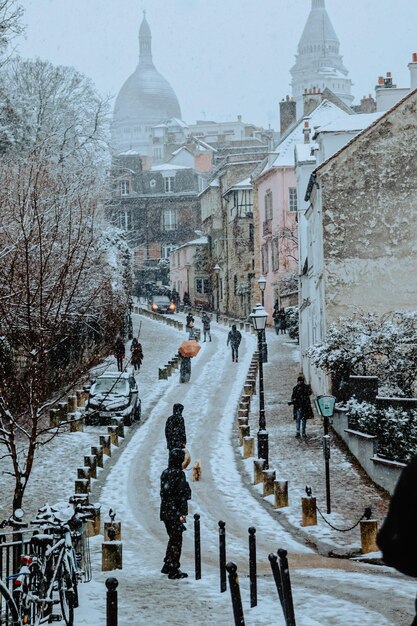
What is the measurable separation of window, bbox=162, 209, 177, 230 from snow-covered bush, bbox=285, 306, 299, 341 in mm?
49522

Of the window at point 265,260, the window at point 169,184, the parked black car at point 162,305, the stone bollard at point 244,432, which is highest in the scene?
the window at point 169,184

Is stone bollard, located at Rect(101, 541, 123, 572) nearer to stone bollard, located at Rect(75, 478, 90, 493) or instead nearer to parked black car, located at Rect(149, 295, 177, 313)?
stone bollard, located at Rect(75, 478, 90, 493)

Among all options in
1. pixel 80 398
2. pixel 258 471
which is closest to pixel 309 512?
pixel 258 471

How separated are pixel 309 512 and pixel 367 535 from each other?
2.15 m

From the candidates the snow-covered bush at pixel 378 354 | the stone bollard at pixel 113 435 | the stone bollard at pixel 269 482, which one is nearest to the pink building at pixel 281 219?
the snow-covered bush at pixel 378 354

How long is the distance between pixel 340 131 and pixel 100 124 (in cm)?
2100

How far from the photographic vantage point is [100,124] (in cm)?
4947

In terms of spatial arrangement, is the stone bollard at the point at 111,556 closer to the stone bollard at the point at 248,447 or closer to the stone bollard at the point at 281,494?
the stone bollard at the point at 281,494

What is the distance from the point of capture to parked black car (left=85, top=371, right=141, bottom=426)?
28.3 meters

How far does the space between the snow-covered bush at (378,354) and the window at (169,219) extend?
242 feet


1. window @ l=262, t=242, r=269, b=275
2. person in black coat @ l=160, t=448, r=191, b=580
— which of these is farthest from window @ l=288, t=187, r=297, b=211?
person in black coat @ l=160, t=448, r=191, b=580

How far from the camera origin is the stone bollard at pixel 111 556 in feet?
42.8

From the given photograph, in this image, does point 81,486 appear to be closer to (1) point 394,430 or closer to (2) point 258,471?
(2) point 258,471

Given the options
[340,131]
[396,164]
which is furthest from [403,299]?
[340,131]
